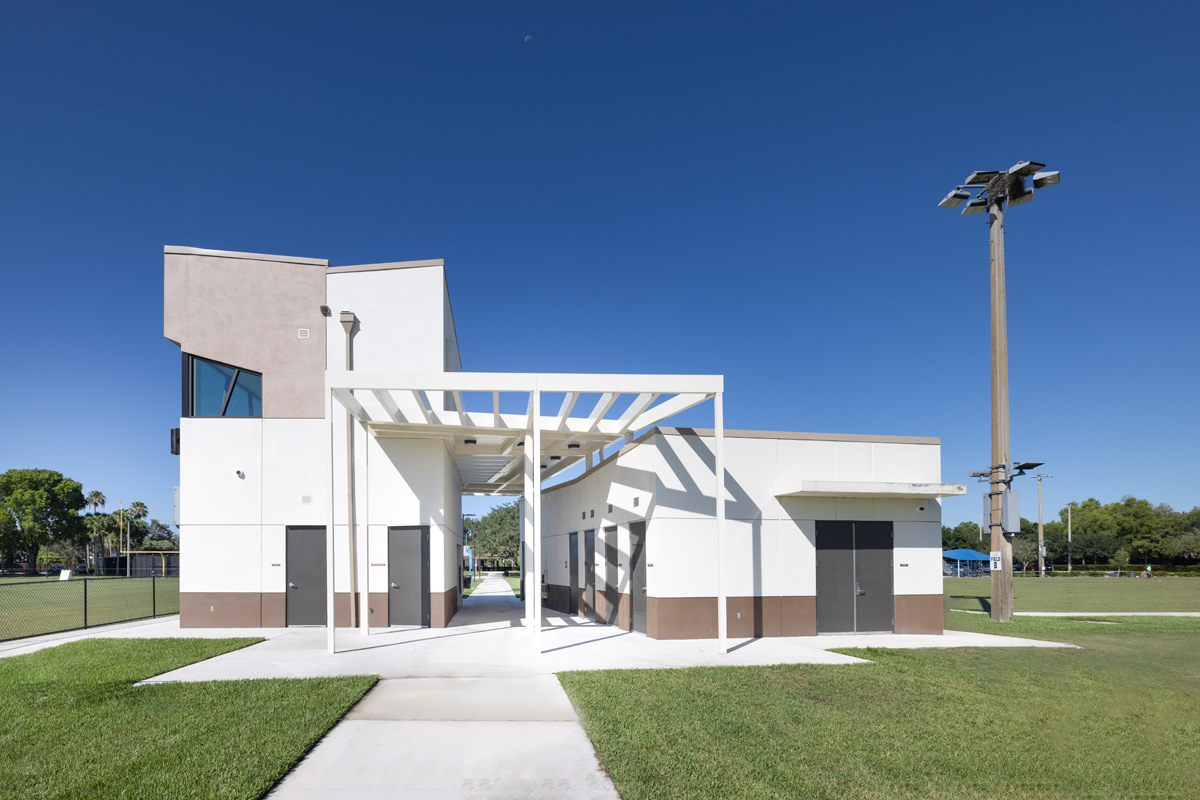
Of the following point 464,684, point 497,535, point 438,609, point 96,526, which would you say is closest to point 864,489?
point 464,684

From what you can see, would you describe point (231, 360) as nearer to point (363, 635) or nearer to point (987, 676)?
point (363, 635)

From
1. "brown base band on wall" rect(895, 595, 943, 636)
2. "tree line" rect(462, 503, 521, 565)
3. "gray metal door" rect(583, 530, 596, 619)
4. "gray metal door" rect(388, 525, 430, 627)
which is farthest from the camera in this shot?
"tree line" rect(462, 503, 521, 565)

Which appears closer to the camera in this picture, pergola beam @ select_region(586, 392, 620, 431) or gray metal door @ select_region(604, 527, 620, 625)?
pergola beam @ select_region(586, 392, 620, 431)

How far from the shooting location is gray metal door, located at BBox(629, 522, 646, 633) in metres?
15.2

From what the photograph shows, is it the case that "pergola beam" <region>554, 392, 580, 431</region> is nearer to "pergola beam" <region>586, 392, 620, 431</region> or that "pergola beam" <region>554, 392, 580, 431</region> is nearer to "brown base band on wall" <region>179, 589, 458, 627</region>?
"pergola beam" <region>586, 392, 620, 431</region>

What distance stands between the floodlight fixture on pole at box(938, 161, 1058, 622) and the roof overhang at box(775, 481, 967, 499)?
5.20 meters

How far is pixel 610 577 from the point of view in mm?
17516

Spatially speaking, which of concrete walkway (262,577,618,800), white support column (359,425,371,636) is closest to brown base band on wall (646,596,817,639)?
concrete walkway (262,577,618,800)

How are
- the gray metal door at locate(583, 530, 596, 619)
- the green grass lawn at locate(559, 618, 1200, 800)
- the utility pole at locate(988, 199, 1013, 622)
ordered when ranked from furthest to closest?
the utility pole at locate(988, 199, 1013, 622) < the gray metal door at locate(583, 530, 596, 619) < the green grass lawn at locate(559, 618, 1200, 800)

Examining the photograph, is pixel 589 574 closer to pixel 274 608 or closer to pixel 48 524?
pixel 274 608

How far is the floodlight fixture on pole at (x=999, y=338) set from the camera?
19156 mm

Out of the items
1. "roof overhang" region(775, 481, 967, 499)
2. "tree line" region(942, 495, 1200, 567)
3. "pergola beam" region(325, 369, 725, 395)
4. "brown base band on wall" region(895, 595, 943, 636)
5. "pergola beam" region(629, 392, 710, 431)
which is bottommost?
"tree line" region(942, 495, 1200, 567)

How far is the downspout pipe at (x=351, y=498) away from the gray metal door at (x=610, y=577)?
17.6 feet

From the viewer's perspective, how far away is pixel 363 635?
1470 centimetres
